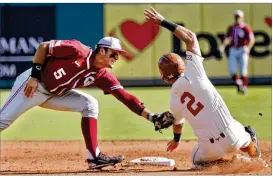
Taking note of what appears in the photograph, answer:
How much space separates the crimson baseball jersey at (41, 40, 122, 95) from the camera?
5.94 metres

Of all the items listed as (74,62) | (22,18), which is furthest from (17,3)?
(74,62)

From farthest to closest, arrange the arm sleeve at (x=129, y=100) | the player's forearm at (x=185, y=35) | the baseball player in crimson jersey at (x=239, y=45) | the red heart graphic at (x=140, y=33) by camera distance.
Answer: the red heart graphic at (x=140, y=33) < the baseball player in crimson jersey at (x=239, y=45) < the arm sleeve at (x=129, y=100) < the player's forearm at (x=185, y=35)

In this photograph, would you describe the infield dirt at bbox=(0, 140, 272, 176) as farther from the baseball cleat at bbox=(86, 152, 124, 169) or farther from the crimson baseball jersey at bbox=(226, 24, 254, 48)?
the crimson baseball jersey at bbox=(226, 24, 254, 48)

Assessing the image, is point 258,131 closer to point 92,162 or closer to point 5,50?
point 92,162

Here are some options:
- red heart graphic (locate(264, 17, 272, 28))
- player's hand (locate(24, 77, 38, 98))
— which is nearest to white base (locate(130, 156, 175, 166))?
player's hand (locate(24, 77, 38, 98))

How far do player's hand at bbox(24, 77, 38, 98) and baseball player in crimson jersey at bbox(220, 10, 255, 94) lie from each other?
29.3ft

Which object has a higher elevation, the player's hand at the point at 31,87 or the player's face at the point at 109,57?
the player's face at the point at 109,57

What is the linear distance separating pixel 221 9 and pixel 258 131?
692 cm

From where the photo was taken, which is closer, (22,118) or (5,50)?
(22,118)

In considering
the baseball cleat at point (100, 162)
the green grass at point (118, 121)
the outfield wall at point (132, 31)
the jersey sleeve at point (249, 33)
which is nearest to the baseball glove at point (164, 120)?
the baseball cleat at point (100, 162)

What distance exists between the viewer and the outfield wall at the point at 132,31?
1517 cm

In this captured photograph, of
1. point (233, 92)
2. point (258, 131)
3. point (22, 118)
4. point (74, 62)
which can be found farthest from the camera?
point (233, 92)

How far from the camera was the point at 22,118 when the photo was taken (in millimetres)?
11414

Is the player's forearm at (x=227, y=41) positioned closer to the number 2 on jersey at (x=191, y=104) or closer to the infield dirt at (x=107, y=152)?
the infield dirt at (x=107, y=152)
